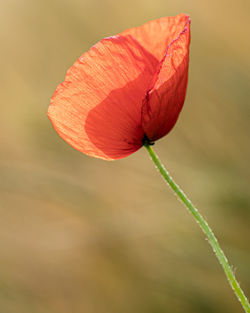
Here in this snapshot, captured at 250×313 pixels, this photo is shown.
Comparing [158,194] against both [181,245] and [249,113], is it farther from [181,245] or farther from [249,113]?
[249,113]

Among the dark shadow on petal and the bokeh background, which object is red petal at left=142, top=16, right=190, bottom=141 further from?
the bokeh background

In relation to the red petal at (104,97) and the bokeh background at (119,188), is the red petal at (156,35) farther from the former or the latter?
the bokeh background at (119,188)

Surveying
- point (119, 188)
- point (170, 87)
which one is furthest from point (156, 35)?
point (119, 188)

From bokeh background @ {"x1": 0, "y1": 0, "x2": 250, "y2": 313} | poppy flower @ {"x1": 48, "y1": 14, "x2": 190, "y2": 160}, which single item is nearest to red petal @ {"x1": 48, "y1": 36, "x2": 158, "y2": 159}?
poppy flower @ {"x1": 48, "y1": 14, "x2": 190, "y2": 160}

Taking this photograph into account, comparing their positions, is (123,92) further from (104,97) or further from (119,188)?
(119,188)

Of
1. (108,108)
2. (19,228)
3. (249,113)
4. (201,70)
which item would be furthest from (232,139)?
(108,108)

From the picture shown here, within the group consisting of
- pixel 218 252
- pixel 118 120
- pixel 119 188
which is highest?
pixel 119 188
